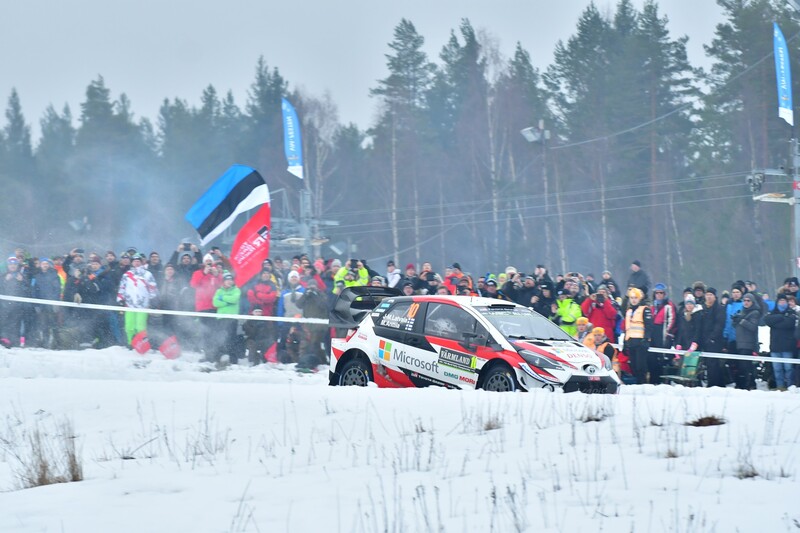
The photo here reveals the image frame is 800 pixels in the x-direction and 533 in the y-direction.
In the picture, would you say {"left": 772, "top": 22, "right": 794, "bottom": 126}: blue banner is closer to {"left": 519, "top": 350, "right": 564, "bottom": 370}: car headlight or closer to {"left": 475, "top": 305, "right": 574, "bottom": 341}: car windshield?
{"left": 475, "top": 305, "right": 574, "bottom": 341}: car windshield

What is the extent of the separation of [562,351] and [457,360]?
1.31m

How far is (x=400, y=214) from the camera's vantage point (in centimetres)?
7231

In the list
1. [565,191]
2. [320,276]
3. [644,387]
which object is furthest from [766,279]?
[644,387]

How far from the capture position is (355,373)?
47.7ft

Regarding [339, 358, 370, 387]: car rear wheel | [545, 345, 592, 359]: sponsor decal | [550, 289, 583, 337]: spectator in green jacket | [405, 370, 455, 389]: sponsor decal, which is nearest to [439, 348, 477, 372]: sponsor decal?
[405, 370, 455, 389]: sponsor decal

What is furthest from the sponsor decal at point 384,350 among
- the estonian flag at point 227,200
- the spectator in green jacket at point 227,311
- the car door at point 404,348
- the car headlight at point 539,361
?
the estonian flag at point 227,200

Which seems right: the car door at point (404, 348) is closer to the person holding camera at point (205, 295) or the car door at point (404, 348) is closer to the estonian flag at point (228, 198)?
the person holding camera at point (205, 295)

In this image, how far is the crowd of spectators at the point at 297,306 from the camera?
1797 cm

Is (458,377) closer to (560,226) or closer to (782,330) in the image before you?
(782,330)

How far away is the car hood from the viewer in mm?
13234

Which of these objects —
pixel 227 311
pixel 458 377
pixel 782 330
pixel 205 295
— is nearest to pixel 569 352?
pixel 458 377

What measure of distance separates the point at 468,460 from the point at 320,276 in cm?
1438

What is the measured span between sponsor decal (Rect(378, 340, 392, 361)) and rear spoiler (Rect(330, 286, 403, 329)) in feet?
6.90

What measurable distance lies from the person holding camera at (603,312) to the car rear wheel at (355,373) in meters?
5.81
